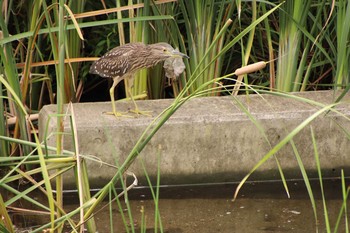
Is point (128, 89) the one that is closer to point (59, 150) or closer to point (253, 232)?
point (253, 232)

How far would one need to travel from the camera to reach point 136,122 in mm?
5633

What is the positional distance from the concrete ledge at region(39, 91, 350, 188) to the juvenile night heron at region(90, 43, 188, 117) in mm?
245

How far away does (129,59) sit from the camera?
578cm

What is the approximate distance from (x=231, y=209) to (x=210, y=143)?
55cm

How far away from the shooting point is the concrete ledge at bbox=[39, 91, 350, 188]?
18.4 ft

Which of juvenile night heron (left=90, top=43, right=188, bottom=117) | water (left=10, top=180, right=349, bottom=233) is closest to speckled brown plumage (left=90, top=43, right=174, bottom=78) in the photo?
juvenile night heron (left=90, top=43, right=188, bottom=117)

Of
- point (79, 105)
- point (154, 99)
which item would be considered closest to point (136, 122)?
point (79, 105)

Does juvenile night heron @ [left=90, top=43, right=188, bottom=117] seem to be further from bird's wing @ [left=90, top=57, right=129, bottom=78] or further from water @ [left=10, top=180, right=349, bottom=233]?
water @ [left=10, top=180, right=349, bottom=233]

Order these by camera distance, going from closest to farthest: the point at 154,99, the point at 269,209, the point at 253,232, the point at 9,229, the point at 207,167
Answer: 1. the point at 9,229
2. the point at 253,232
3. the point at 269,209
4. the point at 207,167
5. the point at 154,99

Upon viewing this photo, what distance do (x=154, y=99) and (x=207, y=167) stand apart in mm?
1020

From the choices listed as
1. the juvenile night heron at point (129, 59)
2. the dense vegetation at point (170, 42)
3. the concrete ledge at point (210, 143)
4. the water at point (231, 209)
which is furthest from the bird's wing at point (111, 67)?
the water at point (231, 209)

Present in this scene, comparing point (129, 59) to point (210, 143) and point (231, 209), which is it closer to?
point (210, 143)

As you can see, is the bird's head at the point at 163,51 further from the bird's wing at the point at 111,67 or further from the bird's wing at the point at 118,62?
the bird's wing at the point at 111,67

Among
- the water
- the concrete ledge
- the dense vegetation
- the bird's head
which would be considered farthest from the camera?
→ the bird's head
